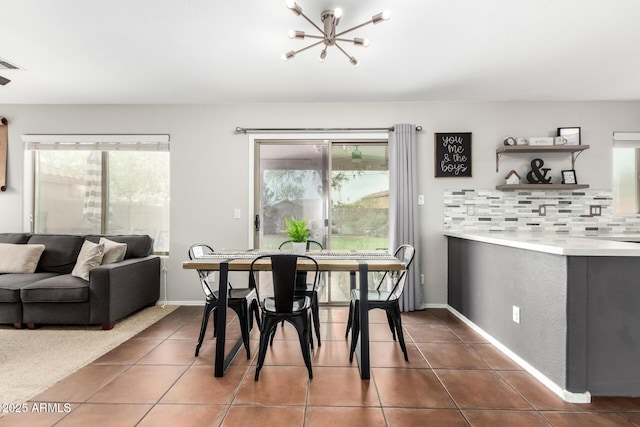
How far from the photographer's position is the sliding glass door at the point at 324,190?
405cm

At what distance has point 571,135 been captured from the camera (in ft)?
12.4

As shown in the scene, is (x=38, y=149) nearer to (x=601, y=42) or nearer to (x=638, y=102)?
(x=601, y=42)

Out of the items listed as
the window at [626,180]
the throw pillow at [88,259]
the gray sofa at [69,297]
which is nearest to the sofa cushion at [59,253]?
the gray sofa at [69,297]

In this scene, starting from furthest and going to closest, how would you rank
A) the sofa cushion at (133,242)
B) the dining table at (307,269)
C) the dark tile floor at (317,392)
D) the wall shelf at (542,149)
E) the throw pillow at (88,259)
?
the sofa cushion at (133,242) < the wall shelf at (542,149) < the throw pillow at (88,259) < the dining table at (307,269) < the dark tile floor at (317,392)

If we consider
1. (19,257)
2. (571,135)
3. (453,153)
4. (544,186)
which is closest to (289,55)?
(453,153)

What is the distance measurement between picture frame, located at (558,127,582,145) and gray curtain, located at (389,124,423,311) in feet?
5.55

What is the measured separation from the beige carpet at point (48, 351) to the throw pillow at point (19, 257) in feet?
1.96

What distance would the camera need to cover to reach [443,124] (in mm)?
3910

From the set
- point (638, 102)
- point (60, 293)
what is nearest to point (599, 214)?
point (638, 102)

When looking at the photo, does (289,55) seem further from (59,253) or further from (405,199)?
(59,253)

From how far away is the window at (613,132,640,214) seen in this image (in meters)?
3.89

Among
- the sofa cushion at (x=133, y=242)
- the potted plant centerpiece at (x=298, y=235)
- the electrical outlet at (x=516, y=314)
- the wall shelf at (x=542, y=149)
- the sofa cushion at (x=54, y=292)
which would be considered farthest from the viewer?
the sofa cushion at (x=133, y=242)

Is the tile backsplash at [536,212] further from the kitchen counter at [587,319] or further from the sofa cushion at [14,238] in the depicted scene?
the sofa cushion at [14,238]

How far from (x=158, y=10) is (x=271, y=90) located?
1.49m
